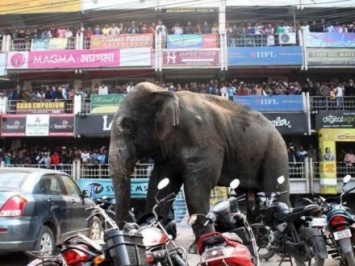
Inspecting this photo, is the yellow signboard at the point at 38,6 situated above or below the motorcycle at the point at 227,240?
above

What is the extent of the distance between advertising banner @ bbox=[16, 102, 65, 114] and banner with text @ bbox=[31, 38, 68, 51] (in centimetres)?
275

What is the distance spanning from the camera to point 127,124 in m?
7.24

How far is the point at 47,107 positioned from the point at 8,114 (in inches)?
66.5

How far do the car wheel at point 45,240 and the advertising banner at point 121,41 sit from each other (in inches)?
633

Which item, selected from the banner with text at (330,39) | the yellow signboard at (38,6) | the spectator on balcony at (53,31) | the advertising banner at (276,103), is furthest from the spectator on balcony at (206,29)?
the spectator on balcony at (53,31)

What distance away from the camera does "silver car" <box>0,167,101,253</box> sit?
6.40m

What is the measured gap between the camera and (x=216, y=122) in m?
7.79

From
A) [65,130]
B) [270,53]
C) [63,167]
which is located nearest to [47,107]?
[65,130]

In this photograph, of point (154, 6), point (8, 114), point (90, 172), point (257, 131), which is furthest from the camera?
point (154, 6)

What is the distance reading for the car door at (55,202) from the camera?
714cm

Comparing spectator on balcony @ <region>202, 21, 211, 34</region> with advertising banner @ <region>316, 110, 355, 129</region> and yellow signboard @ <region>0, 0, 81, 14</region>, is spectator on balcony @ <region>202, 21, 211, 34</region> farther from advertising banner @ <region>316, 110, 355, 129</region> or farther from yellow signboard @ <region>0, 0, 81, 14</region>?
advertising banner @ <region>316, 110, 355, 129</region>

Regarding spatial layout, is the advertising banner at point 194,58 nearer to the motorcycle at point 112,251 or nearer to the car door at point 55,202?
the car door at point 55,202

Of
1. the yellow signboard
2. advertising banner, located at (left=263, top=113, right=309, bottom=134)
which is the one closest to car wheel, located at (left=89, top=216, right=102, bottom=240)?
advertising banner, located at (left=263, top=113, right=309, bottom=134)

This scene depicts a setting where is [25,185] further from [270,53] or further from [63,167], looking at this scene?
[270,53]
